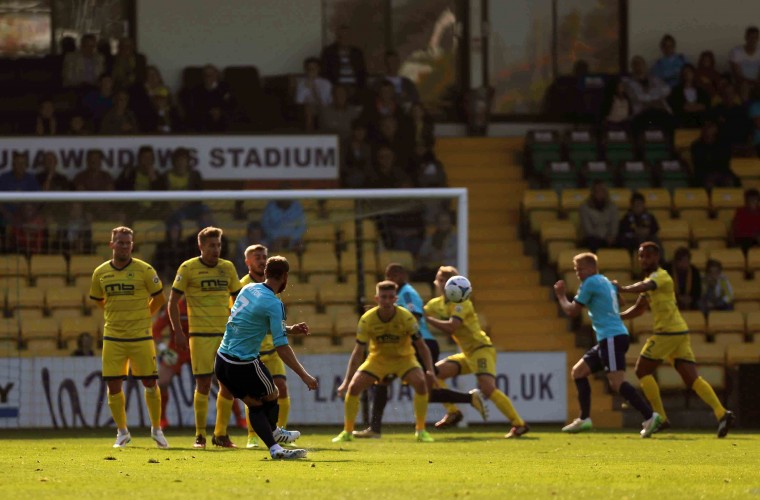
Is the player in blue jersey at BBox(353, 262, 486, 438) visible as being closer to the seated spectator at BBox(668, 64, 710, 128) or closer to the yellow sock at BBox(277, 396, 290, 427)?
the yellow sock at BBox(277, 396, 290, 427)

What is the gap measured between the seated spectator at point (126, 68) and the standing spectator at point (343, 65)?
2538 mm

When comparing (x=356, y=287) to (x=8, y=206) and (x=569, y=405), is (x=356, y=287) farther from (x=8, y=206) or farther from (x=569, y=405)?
(x=8, y=206)

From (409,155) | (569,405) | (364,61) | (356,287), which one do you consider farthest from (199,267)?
(364,61)

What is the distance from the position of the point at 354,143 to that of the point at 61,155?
372cm

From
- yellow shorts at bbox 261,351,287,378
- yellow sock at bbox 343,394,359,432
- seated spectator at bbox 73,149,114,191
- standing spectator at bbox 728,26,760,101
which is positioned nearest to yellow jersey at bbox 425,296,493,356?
yellow sock at bbox 343,394,359,432

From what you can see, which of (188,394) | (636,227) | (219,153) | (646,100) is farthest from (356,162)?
(646,100)

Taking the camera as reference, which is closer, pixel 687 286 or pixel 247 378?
pixel 247 378

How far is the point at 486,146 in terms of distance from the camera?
78.4 feet

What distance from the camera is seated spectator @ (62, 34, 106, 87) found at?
2184cm

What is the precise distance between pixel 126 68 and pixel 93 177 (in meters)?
2.31

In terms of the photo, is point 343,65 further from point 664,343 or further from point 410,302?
point 664,343

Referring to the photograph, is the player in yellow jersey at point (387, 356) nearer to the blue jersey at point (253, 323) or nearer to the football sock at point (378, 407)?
the football sock at point (378, 407)

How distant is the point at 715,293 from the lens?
20.2m

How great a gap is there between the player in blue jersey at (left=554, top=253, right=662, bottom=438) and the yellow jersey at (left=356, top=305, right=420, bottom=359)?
1749mm
